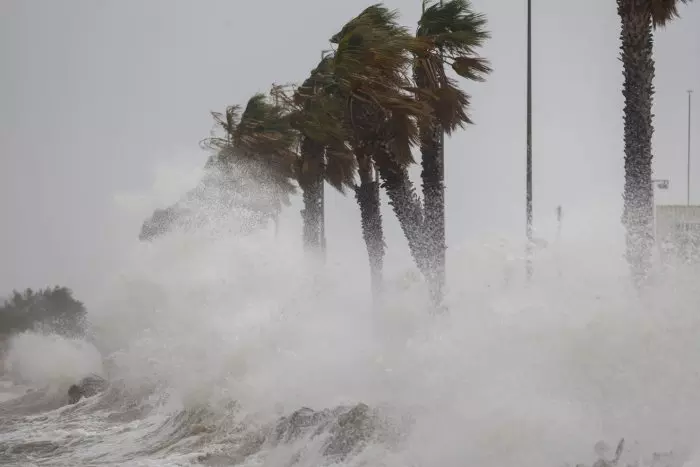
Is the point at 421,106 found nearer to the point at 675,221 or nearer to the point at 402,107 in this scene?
the point at 402,107

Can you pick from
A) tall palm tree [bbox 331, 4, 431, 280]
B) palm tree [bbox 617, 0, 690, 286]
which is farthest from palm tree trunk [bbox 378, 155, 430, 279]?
palm tree [bbox 617, 0, 690, 286]

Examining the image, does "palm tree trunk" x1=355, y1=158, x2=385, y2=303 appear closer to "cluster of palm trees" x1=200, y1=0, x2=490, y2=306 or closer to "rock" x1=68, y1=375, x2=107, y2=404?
"cluster of palm trees" x1=200, y1=0, x2=490, y2=306

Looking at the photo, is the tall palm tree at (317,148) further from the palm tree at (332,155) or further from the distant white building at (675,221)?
the distant white building at (675,221)

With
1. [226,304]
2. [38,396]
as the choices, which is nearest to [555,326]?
[226,304]

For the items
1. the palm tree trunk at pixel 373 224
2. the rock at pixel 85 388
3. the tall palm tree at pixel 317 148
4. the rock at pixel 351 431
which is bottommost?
the rock at pixel 85 388

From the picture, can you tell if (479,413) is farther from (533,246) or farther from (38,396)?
(38,396)

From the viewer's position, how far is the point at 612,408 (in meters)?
14.1

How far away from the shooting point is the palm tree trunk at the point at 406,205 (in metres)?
26.5

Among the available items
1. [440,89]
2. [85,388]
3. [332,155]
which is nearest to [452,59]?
[440,89]

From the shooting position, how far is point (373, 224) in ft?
94.8

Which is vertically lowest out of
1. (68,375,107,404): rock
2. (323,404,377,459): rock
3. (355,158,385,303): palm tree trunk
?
(68,375,107,404): rock

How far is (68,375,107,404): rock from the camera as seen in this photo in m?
31.9

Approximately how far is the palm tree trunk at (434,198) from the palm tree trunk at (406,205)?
0.17m

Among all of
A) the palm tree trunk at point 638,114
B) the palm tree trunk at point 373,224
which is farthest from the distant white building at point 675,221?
the palm tree trunk at point 638,114
